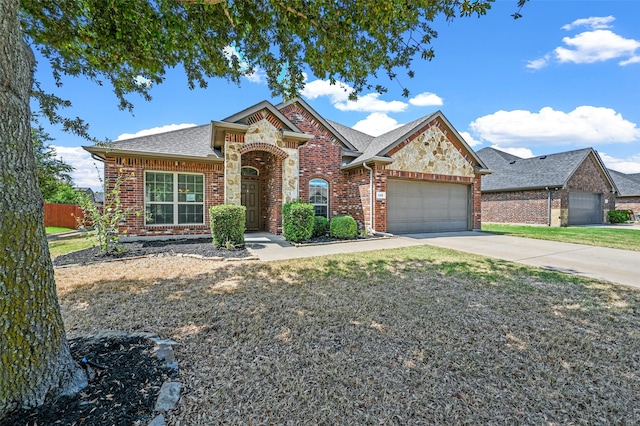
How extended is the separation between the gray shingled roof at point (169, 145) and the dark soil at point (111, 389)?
27.5 feet

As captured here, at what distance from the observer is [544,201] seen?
742 inches

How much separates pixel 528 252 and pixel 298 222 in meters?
7.08

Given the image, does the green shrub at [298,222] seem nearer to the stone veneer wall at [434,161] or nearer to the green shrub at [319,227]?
the green shrub at [319,227]

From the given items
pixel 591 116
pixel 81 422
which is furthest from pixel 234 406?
pixel 591 116

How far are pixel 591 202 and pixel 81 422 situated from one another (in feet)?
96.3

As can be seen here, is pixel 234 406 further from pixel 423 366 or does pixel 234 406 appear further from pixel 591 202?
pixel 591 202

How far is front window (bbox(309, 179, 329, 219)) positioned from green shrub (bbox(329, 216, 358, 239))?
83.6 inches

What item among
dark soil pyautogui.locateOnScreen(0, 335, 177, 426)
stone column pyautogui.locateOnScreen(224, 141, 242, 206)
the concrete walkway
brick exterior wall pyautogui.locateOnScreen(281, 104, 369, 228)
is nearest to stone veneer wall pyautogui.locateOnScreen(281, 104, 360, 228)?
brick exterior wall pyautogui.locateOnScreen(281, 104, 369, 228)

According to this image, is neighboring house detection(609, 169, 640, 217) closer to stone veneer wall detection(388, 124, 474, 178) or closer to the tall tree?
stone veneer wall detection(388, 124, 474, 178)

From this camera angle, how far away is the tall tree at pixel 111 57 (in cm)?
190

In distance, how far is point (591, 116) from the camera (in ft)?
109

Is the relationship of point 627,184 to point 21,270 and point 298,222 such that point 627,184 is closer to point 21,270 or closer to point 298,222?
point 298,222

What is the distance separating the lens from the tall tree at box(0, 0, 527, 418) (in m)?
1.90

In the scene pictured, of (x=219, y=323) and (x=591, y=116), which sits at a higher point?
(x=591, y=116)
